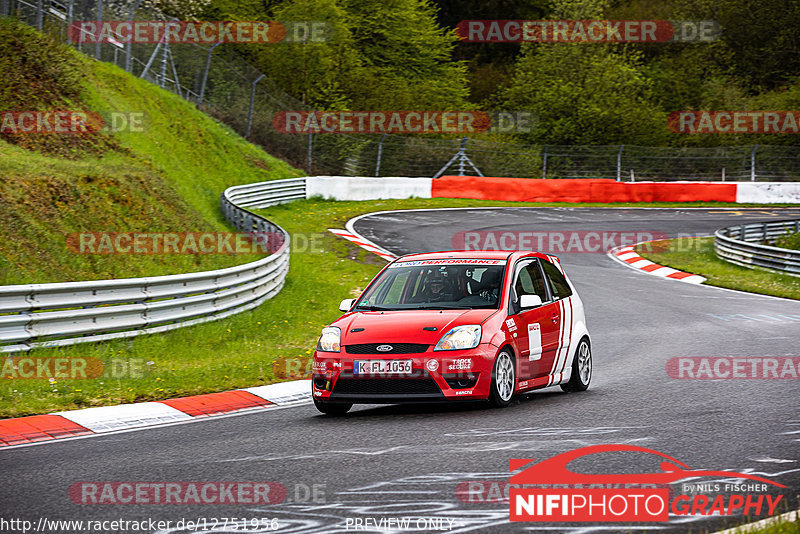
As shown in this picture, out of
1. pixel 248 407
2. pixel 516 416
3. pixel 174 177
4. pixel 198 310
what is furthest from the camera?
pixel 174 177

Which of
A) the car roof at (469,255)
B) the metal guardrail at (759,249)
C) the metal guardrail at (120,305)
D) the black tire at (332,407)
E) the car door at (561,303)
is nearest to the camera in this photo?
the black tire at (332,407)

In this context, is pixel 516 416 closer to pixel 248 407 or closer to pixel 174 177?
pixel 248 407

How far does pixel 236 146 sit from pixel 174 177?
25.2 feet

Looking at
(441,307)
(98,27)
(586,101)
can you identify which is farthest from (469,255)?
(586,101)

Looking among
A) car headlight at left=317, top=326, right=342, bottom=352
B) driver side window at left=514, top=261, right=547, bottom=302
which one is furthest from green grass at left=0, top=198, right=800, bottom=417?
driver side window at left=514, top=261, right=547, bottom=302

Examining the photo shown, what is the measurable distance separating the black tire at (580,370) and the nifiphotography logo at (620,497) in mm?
3985

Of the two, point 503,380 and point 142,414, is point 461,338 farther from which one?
point 142,414

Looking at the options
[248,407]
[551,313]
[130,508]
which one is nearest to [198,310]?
[248,407]

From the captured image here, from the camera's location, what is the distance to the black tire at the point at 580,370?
10602 mm

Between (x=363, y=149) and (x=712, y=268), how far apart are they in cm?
1784

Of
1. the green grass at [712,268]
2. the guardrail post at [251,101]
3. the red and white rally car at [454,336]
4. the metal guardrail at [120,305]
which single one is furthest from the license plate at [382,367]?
the guardrail post at [251,101]

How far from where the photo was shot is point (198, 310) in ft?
47.0

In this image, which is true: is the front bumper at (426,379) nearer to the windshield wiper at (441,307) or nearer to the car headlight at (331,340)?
the car headlight at (331,340)

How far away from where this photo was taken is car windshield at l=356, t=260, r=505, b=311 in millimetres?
9562
